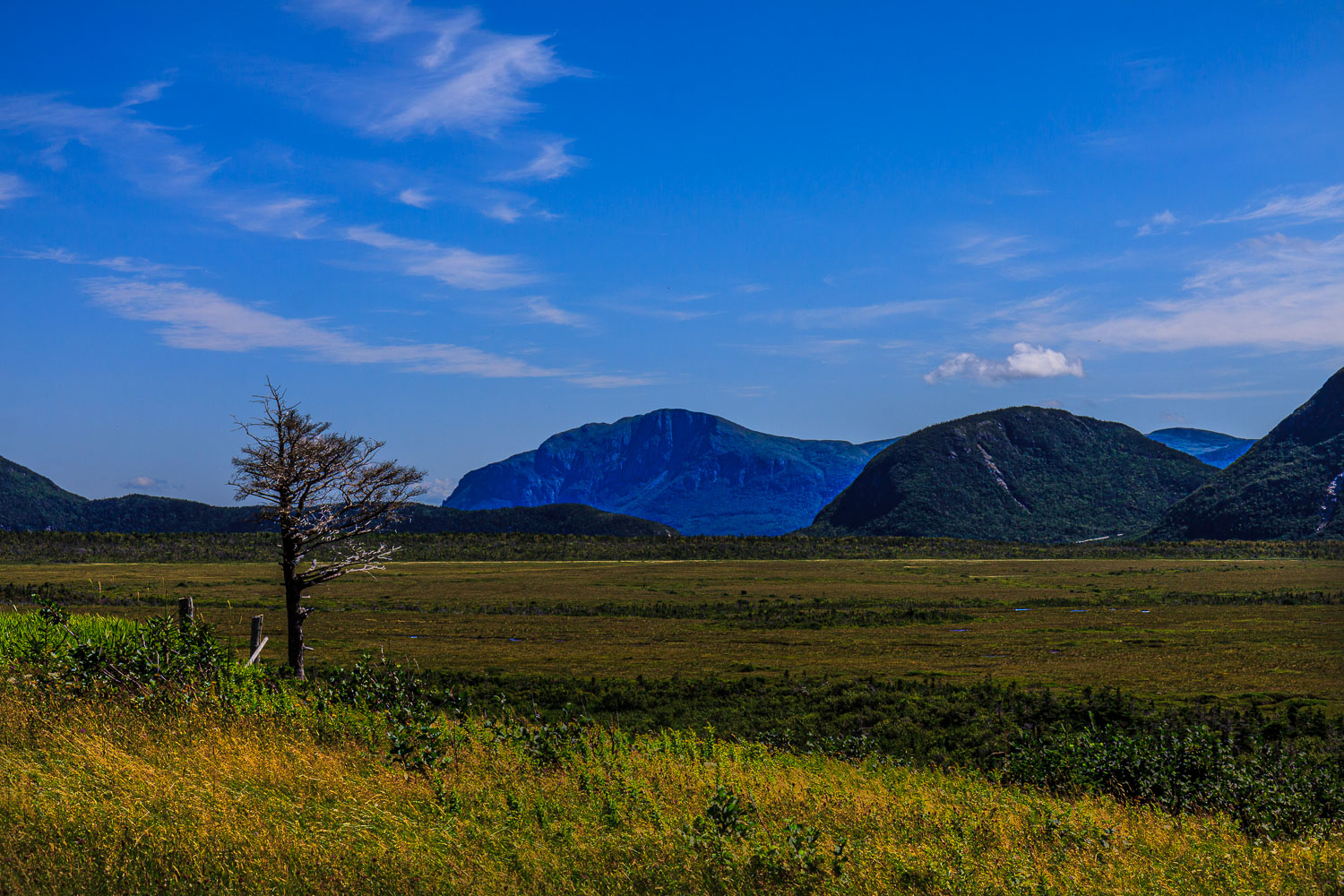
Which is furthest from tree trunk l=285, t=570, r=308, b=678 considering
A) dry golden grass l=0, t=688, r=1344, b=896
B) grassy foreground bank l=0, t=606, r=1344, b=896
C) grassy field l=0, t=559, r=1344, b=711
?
dry golden grass l=0, t=688, r=1344, b=896

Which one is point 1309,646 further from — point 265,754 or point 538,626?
point 265,754

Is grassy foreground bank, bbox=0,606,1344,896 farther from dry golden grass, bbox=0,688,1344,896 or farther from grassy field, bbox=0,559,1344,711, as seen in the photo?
grassy field, bbox=0,559,1344,711

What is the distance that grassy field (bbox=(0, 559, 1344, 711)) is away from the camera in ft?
126

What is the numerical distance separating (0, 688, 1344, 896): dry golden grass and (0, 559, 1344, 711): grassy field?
790cm

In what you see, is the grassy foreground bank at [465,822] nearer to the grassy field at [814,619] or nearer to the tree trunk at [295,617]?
the grassy field at [814,619]

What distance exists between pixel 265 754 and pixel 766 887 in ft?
16.3

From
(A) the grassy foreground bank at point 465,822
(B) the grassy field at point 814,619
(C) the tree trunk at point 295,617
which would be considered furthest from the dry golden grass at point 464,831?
(C) the tree trunk at point 295,617

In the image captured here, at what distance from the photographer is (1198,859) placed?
789 centimetres

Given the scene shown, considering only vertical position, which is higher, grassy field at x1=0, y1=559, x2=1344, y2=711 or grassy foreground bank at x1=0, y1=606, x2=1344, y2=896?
grassy foreground bank at x1=0, y1=606, x2=1344, y2=896

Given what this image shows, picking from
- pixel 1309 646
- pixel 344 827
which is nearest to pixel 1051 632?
pixel 1309 646

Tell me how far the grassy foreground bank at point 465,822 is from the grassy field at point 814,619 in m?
6.94

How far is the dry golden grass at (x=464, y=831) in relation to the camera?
6590 mm

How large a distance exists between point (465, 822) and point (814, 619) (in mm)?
54633

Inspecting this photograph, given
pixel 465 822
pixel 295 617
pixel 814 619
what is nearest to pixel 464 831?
pixel 465 822
